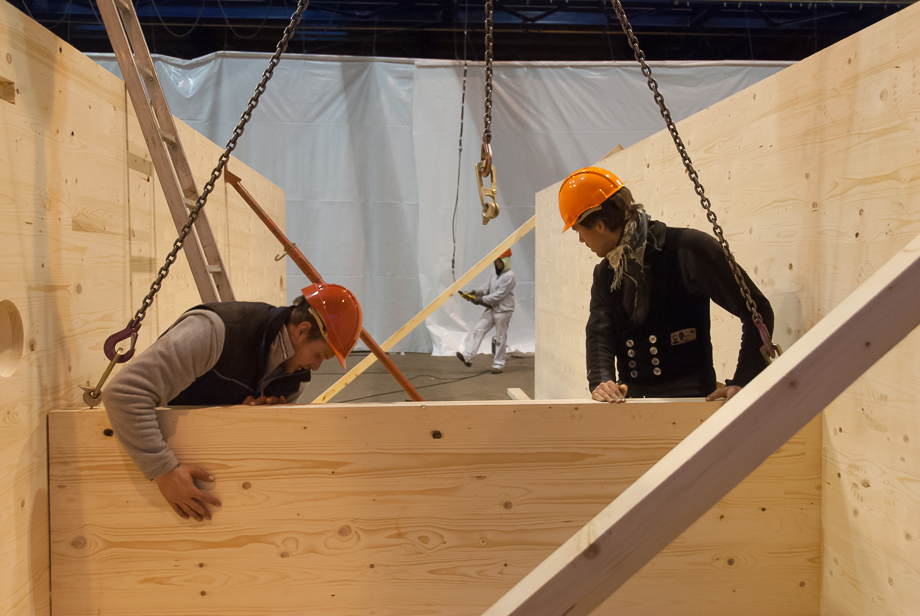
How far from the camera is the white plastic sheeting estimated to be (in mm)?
7918

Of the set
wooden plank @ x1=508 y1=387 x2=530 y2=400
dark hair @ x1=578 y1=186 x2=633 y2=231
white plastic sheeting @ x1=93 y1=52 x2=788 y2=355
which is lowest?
wooden plank @ x1=508 y1=387 x2=530 y2=400

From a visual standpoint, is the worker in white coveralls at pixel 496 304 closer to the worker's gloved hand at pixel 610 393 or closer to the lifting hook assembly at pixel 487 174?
the lifting hook assembly at pixel 487 174

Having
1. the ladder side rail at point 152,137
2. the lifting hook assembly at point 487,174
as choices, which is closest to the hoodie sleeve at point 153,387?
the ladder side rail at point 152,137

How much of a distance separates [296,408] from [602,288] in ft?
4.30

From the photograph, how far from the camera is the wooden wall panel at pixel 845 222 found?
1451 mm

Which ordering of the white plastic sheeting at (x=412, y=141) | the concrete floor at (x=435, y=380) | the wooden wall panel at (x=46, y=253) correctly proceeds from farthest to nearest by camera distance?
1. the white plastic sheeting at (x=412, y=141)
2. the concrete floor at (x=435, y=380)
3. the wooden wall panel at (x=46, y=253)

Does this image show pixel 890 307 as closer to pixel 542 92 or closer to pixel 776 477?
pixel 776 477

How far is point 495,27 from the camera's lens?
322 inches

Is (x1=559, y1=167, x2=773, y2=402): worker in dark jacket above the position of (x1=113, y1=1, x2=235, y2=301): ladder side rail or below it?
below

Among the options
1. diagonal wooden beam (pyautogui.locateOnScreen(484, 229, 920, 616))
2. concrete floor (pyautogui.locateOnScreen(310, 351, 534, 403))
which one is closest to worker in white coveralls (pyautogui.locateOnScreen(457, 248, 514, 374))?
concrete floor (pyautogui.locateOnScreen(310, 351, 534, 403))

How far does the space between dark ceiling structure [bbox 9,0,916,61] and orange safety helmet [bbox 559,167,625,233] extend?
6.50 metres

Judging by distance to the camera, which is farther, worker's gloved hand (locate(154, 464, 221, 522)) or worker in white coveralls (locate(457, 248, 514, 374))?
worker in white coveralls (locate(457, 248, 514, 374))

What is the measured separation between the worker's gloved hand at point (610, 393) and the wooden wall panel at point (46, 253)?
1.64m

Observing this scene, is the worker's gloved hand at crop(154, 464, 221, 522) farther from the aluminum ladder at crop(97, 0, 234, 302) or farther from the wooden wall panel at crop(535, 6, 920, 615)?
the wooden wall panel at crop(535, 6, 920, 615)
